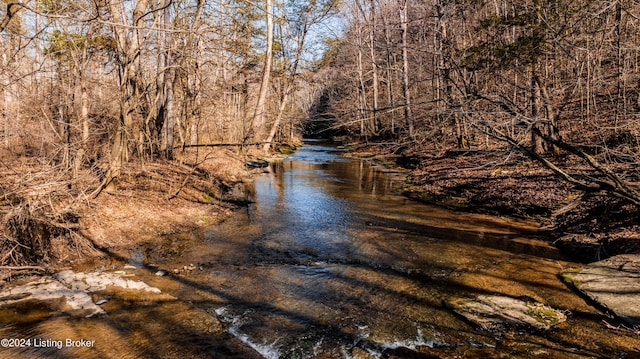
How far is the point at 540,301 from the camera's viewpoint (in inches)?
257

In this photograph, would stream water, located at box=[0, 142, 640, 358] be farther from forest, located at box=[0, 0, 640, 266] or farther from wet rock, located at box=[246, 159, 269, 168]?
wet rock, located at box=[246, 159, 269, 168]

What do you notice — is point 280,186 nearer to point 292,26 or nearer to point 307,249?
point 307,249

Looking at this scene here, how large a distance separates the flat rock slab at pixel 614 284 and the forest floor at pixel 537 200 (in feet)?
2.63

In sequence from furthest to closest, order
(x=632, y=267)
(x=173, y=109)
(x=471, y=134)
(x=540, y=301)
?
(x=471, y=134) < (x=173, y=109) < (x=632, y=267) < (x=540, y=301)

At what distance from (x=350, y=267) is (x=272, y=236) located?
2787 millimetres

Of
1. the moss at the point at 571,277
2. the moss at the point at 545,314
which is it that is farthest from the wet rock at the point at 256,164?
the moss at the point at 545,314

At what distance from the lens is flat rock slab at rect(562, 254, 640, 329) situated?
6.07 meters

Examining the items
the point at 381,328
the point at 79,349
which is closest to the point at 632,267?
the point at 381,328

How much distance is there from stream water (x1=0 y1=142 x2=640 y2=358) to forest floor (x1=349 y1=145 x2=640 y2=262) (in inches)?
29.5

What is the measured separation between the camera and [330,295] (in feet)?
22.2

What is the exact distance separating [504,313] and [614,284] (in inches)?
92.8

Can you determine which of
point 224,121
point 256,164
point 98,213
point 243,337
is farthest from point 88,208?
point 224,121

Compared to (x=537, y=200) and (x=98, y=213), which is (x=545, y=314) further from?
(x=98, y=213)

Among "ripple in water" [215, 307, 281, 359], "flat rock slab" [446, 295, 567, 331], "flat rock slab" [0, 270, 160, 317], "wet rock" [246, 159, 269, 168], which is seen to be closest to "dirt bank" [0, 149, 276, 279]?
"flat rock slab" [0, 270, 160, 317]
